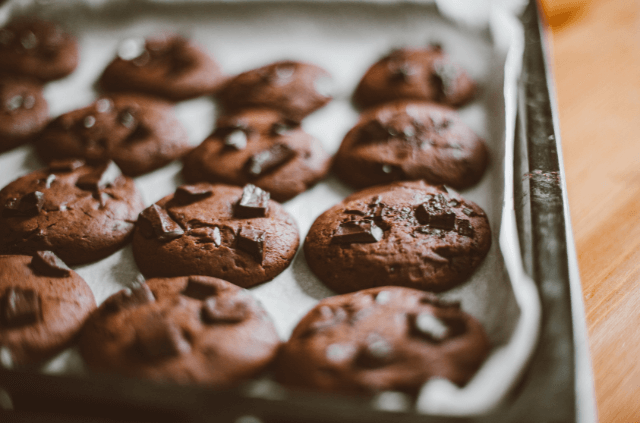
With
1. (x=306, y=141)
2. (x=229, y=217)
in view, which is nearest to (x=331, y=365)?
(x=229, y=217)

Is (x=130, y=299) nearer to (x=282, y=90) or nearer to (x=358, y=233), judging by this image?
(x=358, y=233)

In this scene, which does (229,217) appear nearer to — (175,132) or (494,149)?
(175,132)

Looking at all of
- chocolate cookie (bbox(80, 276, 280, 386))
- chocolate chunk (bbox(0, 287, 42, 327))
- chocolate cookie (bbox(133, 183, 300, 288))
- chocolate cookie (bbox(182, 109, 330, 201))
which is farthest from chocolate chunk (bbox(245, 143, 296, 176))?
chocolate chunk (bbox(0, 287, 42, 327))

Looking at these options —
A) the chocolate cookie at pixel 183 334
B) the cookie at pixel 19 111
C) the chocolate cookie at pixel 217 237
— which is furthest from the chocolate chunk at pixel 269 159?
the cookie at pixel 19 111

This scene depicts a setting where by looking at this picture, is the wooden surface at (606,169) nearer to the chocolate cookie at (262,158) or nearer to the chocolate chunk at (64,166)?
the chocolate cookie at (262,158)

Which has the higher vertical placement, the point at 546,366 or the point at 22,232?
the point at 546,366

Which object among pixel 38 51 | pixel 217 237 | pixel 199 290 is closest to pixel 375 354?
pixel 199 290
